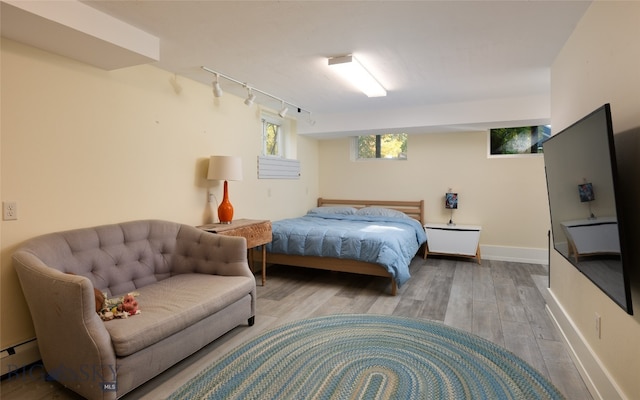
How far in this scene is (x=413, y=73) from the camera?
332 centimetres

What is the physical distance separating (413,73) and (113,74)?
2.66m

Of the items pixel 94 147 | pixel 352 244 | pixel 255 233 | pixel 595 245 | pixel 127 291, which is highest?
pixel 94 147

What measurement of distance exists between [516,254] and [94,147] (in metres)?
5.43

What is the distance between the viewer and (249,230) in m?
3.66

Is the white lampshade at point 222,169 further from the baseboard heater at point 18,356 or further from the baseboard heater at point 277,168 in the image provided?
the baseboard heater at point 18,356

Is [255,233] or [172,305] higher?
[255,233]

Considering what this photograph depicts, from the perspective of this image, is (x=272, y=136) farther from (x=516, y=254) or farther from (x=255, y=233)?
(x=516, y=254)

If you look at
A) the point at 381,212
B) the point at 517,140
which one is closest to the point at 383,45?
the point at 381,212

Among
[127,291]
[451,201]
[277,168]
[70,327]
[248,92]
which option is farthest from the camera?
[451,201]

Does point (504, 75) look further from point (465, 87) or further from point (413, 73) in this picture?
point (413, 73)

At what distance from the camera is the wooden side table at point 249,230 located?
341cm

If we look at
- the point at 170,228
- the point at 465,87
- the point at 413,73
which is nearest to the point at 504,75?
the point at 465,87

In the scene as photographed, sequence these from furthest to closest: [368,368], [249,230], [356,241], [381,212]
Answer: [381,212] < [356,241] < [249,230] < [368,368]

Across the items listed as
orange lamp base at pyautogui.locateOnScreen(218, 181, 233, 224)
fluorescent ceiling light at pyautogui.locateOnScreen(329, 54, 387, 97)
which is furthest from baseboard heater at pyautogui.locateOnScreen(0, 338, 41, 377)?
fluorescent ceiling light at pyautogui.locateOnScreen(329, 54, 387, 97)
